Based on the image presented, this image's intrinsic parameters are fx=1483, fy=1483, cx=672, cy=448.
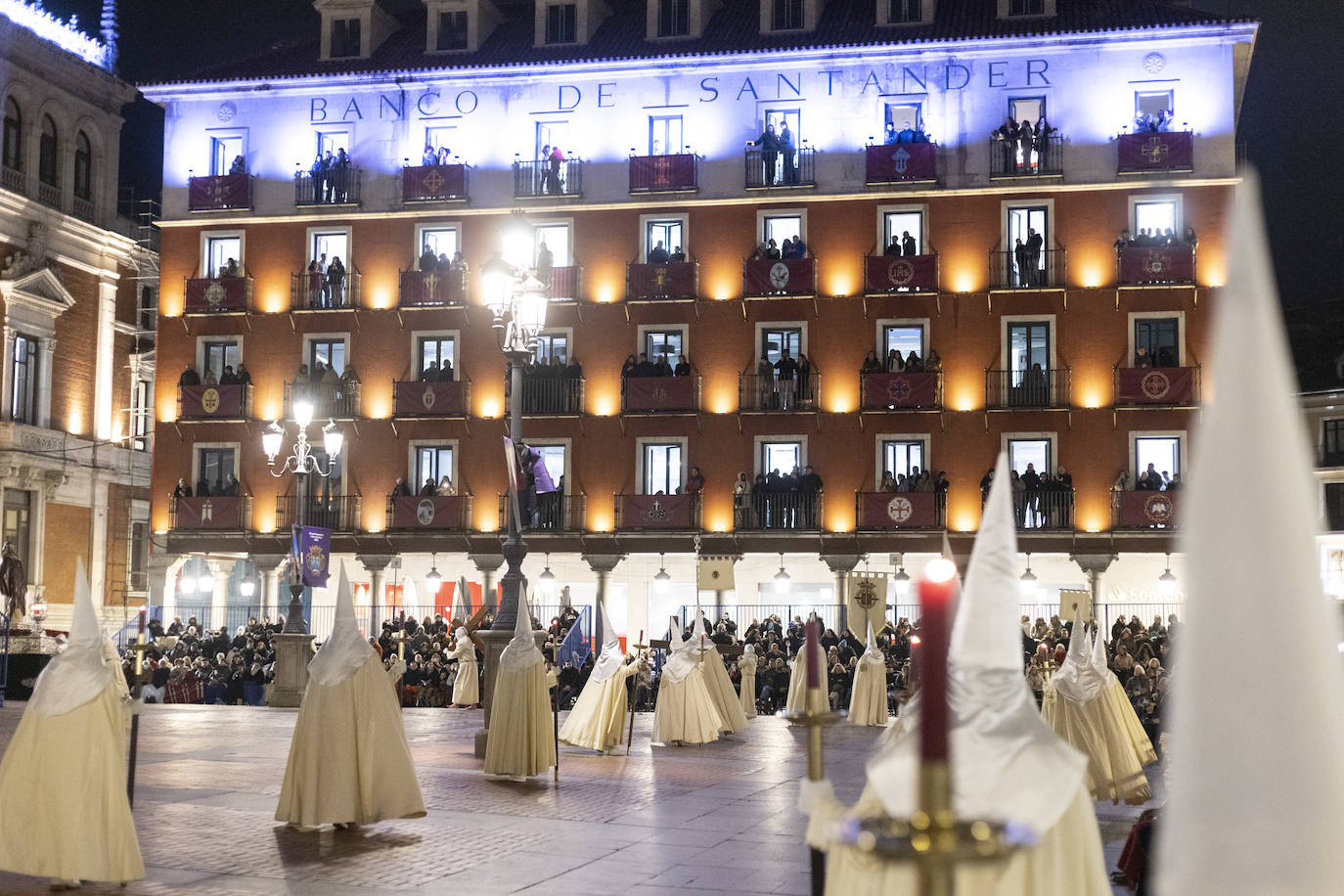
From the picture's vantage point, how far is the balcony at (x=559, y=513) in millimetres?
36406

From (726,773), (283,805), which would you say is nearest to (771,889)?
(283,805)

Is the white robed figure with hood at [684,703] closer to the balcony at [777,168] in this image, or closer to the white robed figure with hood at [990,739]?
the white robed figure with hood at [990,739]

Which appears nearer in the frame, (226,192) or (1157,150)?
(1157,150)

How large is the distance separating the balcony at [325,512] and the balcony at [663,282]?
8848 millimetres

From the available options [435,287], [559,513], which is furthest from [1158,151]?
[435,287]

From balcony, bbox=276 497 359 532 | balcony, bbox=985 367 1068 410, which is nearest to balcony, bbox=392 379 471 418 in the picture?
balcony, bbox=276 497 359 532

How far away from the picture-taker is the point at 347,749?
11.6 metres

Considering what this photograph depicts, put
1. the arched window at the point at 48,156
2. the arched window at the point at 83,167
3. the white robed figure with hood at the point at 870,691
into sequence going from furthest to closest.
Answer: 1. the arched window at the point at 83,167
2. the arched window at the point at 48,156
3. the white robed figure with hood at the point at 870,691

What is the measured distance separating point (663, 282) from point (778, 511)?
20.8 ft

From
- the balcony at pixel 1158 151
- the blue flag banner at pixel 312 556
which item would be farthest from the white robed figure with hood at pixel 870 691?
the balcony at pixel 1158 151

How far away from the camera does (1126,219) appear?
34969 mm

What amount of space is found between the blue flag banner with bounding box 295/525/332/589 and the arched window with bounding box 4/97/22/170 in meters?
20.2

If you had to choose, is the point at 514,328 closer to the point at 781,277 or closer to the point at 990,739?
the point at 990,739

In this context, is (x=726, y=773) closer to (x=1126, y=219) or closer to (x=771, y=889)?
(x=771, y=889)
